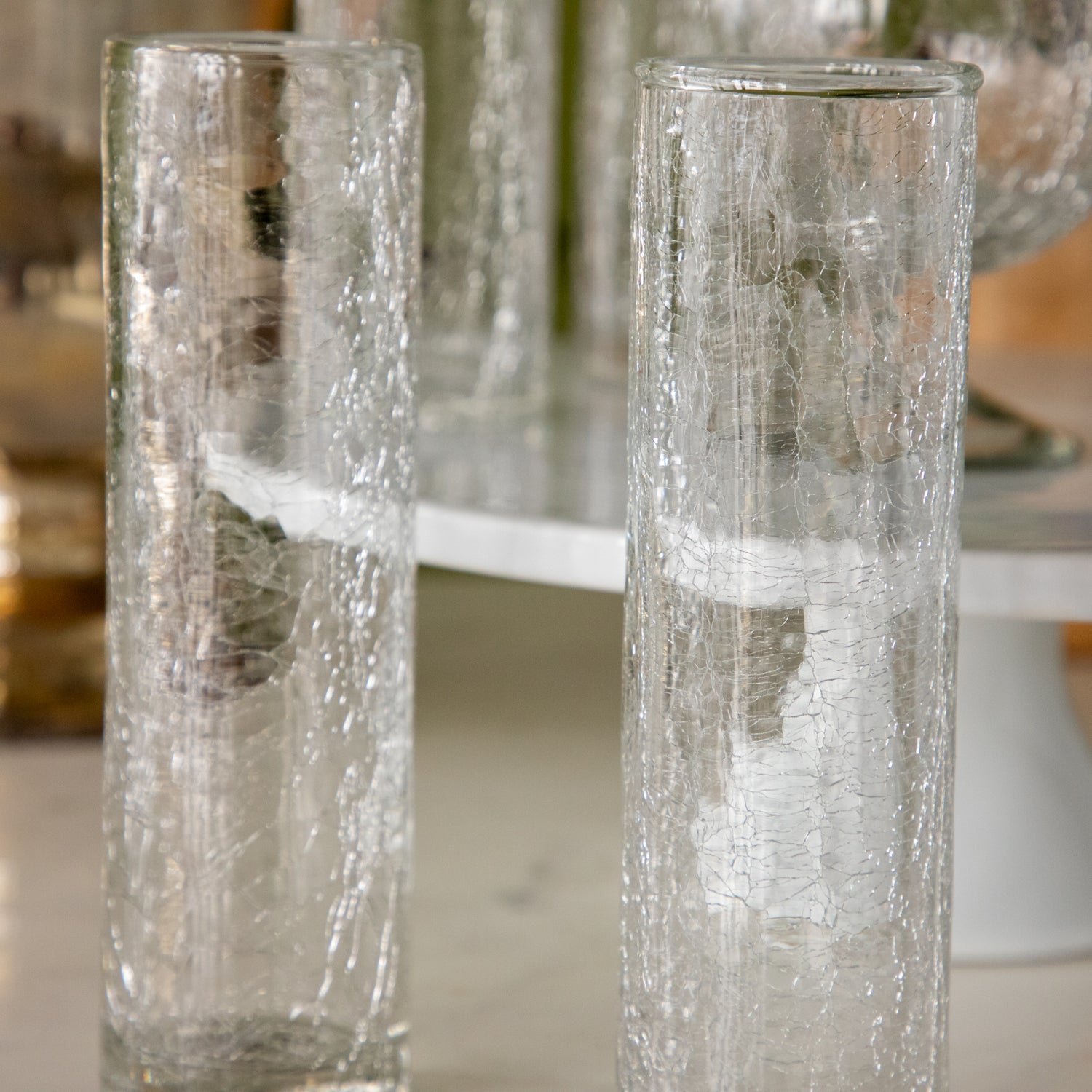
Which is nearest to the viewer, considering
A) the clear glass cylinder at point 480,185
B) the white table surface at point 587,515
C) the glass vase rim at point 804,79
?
the glass vase rim at point 804,79

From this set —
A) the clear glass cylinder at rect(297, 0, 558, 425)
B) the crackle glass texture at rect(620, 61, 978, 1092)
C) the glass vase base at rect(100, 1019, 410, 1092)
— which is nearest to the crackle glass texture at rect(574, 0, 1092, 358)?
the clear glass cylinder at rect(297, 0, 558, 425)

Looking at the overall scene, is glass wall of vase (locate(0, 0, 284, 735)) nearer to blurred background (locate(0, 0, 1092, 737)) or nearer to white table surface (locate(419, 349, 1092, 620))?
blurred background (locate(0, 0, 1092, 737))

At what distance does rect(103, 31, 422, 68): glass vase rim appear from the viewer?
1.03 feet

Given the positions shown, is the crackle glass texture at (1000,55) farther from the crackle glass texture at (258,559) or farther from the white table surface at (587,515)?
the crackle glass texture at (258,559)

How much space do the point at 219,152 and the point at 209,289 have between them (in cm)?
2

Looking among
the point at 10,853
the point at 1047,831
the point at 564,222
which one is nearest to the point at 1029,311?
the point at 564,222

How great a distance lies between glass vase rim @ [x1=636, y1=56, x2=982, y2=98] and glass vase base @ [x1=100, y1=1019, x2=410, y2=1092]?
7.4 inches

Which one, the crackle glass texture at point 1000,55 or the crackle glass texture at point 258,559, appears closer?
the crackle glass texture at point 258,559

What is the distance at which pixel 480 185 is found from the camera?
0.55m

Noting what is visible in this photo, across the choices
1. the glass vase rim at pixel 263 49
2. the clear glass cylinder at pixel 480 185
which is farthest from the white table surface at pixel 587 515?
the glass vase rim at pixel 263 49

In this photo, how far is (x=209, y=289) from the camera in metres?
0.32

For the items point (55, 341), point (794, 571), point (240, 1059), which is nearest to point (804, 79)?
point (794, 571)

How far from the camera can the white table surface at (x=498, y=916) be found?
411mm

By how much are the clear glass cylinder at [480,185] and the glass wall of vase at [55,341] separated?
83mm
